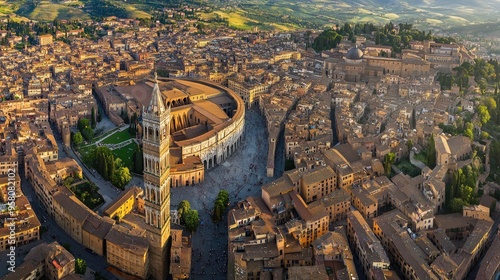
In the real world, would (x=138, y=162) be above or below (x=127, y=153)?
above

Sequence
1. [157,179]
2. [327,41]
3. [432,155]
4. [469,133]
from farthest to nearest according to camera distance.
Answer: [327,41] < [469,133] < [432,155] < [157,179]

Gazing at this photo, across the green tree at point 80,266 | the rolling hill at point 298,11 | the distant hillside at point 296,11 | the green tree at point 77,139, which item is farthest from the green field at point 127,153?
the rolling hill at point 298,11

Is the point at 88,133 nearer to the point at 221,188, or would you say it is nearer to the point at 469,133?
the point at 221,188

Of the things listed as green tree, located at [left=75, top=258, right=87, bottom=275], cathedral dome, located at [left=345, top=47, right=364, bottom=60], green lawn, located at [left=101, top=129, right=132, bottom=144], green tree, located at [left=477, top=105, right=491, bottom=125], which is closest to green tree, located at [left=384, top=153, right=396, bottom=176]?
green tree, located at [left=477, top=105, right=491, bottom=125]

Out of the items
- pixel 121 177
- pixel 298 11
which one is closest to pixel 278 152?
pixel 121 177

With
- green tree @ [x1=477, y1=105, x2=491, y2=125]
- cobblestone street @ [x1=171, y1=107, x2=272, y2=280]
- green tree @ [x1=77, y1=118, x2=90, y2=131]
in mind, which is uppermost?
green tree @ [x1=477, y1=105, x2=491, y2=125]

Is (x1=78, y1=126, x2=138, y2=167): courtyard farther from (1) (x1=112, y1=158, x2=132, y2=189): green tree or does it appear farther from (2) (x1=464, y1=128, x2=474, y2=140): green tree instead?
(2) (x1=464, y1=128, x2=474, y2=140): green tree
